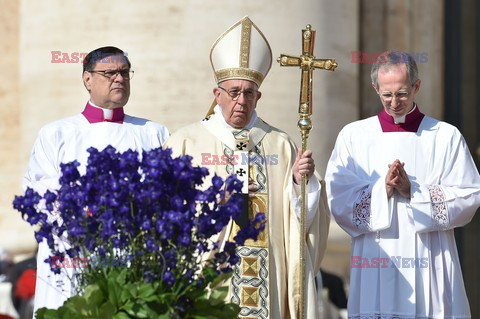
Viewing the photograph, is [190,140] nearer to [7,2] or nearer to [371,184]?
[371,184]

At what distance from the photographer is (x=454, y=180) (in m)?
7.88

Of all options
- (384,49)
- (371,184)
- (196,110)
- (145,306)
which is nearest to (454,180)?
(371,184)

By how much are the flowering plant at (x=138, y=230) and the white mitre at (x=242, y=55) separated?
2165 millimetres

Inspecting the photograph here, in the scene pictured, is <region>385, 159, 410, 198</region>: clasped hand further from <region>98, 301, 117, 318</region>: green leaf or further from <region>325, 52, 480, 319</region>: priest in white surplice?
<region>98, 301, 117, 318</region>: green leaf

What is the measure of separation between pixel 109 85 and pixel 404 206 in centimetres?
178

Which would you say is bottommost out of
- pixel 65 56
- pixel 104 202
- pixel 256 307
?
pixel 256 307

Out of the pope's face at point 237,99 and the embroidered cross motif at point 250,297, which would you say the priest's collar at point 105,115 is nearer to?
the pope's face at point 237,99

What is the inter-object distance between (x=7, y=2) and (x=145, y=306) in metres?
9.60

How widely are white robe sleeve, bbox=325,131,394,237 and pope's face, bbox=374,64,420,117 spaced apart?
0.43 m

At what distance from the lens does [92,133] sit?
8.09 metres

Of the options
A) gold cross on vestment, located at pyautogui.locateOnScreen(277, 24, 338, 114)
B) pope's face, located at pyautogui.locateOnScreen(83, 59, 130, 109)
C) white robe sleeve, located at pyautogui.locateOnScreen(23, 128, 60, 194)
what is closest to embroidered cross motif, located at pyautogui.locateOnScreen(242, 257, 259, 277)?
gold cross on vestment, located at pyautogui.locateOnScreen(277, 24, 338, 114)

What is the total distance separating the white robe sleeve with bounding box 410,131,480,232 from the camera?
7.71 m

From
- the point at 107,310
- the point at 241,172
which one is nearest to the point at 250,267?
the point at 241,172

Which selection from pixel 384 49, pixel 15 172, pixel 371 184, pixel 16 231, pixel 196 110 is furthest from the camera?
pixel 384 49
